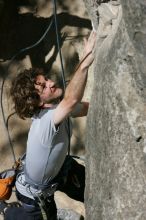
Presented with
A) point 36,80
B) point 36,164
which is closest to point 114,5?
point 36,80

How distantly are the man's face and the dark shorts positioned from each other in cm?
47

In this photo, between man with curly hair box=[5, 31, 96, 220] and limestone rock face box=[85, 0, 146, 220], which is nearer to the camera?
limestone rock face box=[85, 0, 146, 220]

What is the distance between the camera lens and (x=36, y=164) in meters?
3.27

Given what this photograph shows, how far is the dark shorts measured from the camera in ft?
11.4

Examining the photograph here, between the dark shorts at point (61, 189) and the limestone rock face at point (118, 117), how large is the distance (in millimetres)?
628

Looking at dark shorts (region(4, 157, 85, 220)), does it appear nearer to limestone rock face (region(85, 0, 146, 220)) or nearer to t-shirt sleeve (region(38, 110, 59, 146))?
t-shirt sleeve (region(38, 110, 59, 146))

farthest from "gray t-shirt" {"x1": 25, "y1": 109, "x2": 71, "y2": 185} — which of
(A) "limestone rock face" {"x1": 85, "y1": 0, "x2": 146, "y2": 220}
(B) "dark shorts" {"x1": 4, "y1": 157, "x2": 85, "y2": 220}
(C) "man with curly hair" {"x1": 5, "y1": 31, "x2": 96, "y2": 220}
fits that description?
(A) "limestone rock face" {"x1": 85, "y1": 0, "x2": 146, "y2": 220}

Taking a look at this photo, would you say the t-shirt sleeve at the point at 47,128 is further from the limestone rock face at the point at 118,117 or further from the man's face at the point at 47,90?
the limestone rock face at the point at 118,117

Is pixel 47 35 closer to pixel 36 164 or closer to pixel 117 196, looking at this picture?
pixel 36 164

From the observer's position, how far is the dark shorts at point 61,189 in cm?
347

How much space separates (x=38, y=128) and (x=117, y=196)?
2.25 ft

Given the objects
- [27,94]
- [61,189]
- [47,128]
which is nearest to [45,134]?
[47,128]

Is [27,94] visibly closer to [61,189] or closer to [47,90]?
[47,90]

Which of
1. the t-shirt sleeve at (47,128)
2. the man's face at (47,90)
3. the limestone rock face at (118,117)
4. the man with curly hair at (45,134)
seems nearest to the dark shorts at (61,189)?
the man with curly hair at (45,134)
